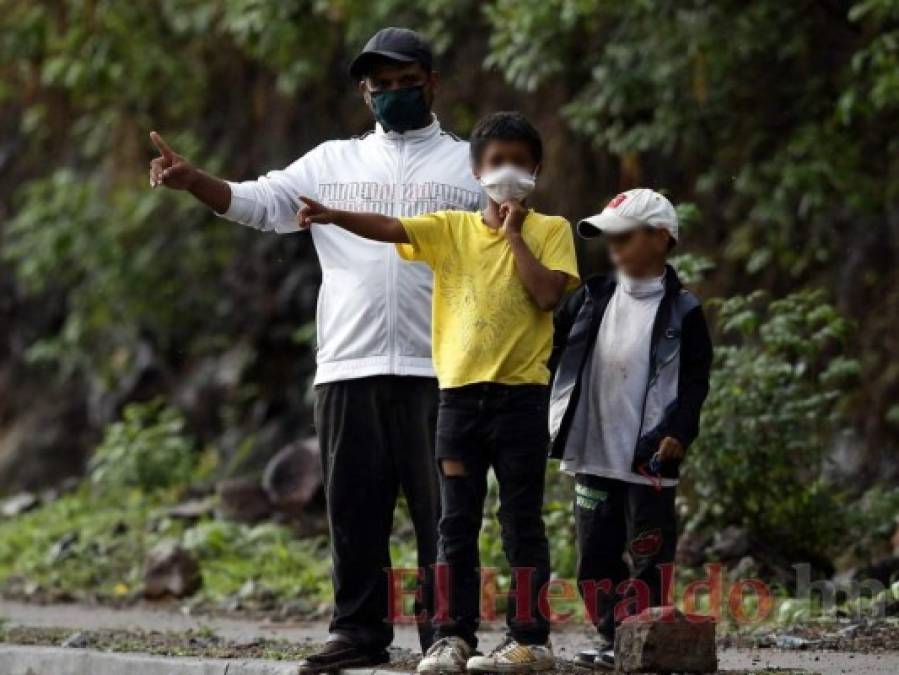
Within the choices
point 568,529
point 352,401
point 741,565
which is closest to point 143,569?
point 568,529

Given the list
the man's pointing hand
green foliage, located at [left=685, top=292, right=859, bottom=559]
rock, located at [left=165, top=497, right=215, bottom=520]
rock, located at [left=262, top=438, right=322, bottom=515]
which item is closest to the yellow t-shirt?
the man's pointing hand

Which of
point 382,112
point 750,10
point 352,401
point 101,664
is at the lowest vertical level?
point 101,664

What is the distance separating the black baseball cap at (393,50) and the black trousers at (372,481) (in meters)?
1.11

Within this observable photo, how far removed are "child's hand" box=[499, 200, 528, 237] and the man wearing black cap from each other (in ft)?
1.56

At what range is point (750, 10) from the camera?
40.1 feet

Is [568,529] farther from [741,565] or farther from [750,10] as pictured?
[750,10]

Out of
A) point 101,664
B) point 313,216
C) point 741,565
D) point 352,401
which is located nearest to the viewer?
point 313,216

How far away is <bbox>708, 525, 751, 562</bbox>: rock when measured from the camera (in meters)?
10.2

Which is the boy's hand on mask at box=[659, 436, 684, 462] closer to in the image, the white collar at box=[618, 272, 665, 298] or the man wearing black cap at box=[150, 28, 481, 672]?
the white collar at box=[618, 272, 665, 298]

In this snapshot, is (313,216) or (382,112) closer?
(313,216)

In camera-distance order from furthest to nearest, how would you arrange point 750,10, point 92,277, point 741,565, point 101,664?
1. point 92,277
2. point 750,10
3. point 741,565
4. point 101,664

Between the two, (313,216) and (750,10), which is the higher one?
(750,10)

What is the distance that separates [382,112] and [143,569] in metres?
6.49

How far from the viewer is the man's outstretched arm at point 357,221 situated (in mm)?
6227
